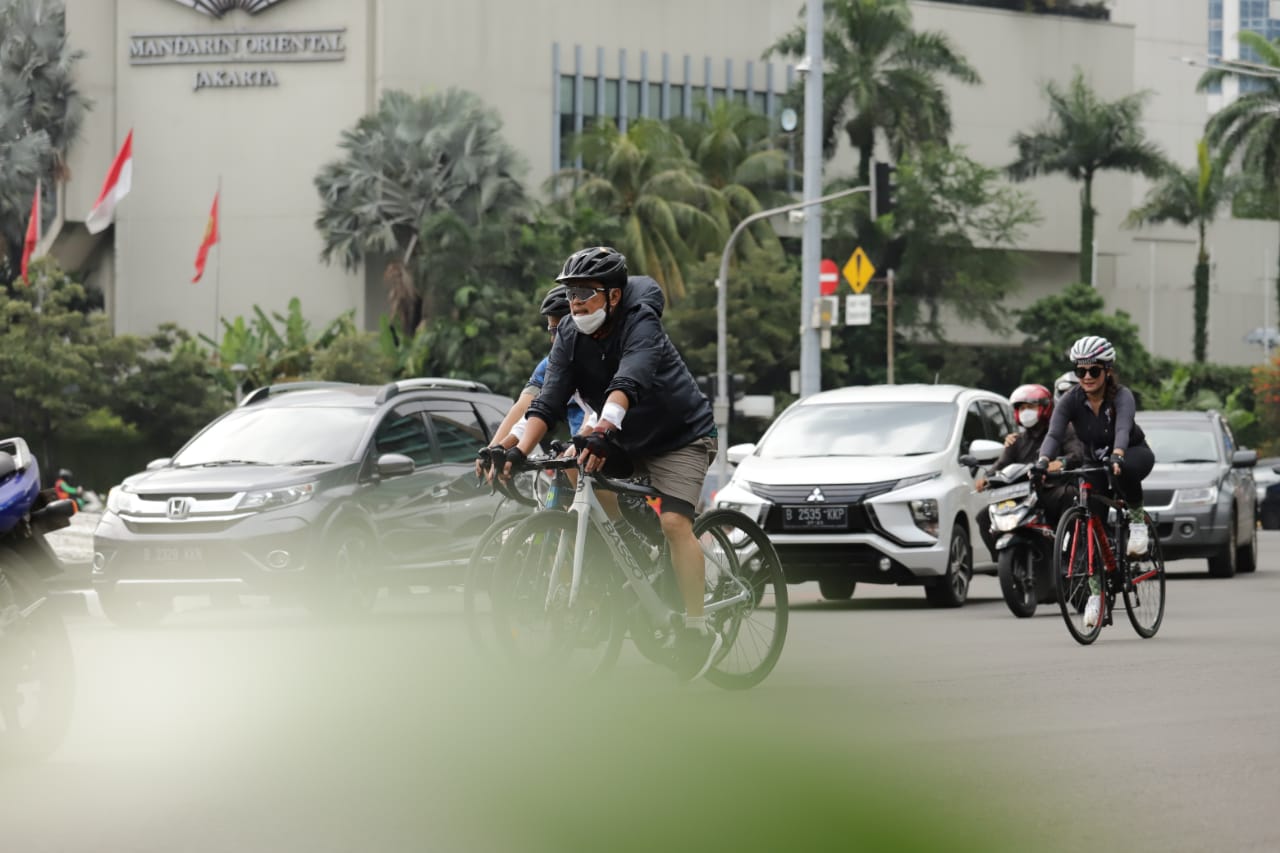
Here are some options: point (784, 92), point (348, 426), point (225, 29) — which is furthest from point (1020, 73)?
point (348, 426)

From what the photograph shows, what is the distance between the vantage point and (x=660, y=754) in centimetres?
712

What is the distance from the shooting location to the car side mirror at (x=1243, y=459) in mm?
20078

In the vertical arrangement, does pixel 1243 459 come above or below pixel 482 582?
below

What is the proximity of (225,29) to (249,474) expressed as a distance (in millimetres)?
54765

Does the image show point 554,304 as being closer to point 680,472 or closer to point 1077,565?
point 680,472

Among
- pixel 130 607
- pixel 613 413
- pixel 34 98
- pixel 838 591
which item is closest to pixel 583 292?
pixel 613 413

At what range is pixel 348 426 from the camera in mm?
14961

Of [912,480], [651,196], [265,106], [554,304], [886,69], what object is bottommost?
[912,480]

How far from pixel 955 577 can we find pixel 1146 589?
3539 mm

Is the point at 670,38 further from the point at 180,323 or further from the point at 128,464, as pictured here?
the point at 128,464

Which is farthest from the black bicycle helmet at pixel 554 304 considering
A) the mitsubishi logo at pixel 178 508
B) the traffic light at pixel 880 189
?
the traffic light at pixel 880 189

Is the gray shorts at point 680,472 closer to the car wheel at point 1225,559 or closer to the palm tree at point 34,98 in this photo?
the car wheel at point 1225,559

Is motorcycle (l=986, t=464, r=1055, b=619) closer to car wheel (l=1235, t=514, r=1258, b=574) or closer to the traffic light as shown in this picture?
car wheel (l=1235, t=514, r=1258, b=574)

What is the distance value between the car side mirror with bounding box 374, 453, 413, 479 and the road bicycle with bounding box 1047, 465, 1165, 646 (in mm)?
4604
